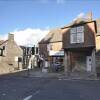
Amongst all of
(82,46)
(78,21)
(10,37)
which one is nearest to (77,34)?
(78,21)

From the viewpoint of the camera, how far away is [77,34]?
39500 mm

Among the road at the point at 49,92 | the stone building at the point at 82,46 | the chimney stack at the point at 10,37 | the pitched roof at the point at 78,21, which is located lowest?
the road at the point at 49,92

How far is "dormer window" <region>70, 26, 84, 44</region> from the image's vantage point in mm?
39000

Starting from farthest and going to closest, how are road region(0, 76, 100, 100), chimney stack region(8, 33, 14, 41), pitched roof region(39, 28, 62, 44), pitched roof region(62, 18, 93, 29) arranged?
1. chimney stack region(8, 33, 14, 41)
2. pitched roof region(39, 28, 62, 44)
3. pitched roof region(62, 18, 93, 29)
4. road region(0, 76, 100, 100)

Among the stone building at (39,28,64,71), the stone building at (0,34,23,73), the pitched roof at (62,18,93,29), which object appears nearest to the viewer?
the pitched roof at (62,18,93,29)

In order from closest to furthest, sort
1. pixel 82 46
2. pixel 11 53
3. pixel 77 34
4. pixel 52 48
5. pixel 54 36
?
1. pixel 82 46
2. pixel 77 34
3. pixel 52 48
4. pixel 54 36
5. pixel 11 53

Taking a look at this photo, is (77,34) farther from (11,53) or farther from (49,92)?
(11,53)

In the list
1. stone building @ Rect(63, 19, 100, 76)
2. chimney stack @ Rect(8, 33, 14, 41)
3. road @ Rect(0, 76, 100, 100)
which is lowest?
road @ Rect(0, 76, 100, 100)

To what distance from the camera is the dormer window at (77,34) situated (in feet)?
128

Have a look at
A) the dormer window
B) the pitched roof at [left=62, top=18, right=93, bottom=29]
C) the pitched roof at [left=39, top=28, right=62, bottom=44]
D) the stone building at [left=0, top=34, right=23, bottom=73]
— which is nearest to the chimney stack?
the stone building at [left=0, top=34, right=23, bottom=73]

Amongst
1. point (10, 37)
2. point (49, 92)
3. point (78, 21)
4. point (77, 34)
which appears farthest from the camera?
point (10, 37)

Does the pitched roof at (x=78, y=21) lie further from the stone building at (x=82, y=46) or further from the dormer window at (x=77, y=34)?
the dormer window at (x=77, y=34)

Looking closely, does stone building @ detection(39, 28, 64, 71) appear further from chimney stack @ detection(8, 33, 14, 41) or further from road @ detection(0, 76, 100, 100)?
road @ detection(0, 76, 100, 100)

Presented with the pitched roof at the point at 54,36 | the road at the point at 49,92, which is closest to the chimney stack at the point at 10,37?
the pitched roof at the point at 54,36
